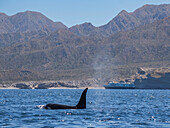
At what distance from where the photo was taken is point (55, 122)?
1464 inches

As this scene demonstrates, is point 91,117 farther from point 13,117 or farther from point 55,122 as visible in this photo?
point 13,117

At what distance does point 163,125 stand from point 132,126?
11.8 ft

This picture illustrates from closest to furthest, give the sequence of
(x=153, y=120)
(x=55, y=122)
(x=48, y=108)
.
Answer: (x=55, y=122), (x=153, y=120), (x=48, y=108)

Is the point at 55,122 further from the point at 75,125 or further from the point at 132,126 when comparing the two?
the point at 132,126

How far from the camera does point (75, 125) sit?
35281 mm

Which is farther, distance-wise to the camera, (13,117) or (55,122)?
(13,117)

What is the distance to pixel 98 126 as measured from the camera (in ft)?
114

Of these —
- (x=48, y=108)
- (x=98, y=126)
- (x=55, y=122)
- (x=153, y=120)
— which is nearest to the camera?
(x=98, y=126)

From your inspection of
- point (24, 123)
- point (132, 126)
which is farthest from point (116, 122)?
point (24, 123)

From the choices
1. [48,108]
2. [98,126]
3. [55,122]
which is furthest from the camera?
[48,108]

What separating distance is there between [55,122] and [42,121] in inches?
61.0

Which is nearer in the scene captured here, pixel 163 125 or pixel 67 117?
pixel 163 125

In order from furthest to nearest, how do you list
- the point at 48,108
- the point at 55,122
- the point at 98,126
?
the point at 48,108 < the point at 55,122 < the point at 98,126

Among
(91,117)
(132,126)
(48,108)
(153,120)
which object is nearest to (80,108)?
(48,108)
